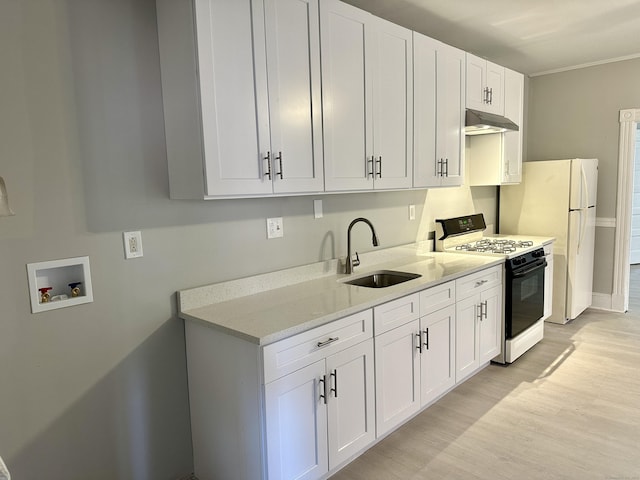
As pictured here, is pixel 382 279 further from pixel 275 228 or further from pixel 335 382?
pixel 335 382

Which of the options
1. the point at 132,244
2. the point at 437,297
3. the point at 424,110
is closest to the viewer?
the point at 132,244

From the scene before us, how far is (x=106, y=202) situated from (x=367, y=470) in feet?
5.85

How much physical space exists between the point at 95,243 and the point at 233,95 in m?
0.84

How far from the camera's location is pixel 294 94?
2.15m

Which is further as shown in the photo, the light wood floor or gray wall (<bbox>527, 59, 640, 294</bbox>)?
gray wall (<bbox>527, 59, 640, 294</bbox>)

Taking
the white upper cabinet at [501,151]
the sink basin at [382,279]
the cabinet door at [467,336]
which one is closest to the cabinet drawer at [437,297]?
the cabinet door at [467,336]

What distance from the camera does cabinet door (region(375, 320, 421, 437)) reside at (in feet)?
7.65

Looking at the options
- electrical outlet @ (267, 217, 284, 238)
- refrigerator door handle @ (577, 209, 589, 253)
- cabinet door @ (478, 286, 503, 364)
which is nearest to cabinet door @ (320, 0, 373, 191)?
electrical outlet @ (267, 217, 284, 238)

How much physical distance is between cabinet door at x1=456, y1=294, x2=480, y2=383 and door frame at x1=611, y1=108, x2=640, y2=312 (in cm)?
251

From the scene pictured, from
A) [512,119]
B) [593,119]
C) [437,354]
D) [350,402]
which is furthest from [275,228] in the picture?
[593,119]

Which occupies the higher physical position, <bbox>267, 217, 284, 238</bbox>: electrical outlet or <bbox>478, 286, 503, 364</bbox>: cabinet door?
<bbox>267, 217, 284, 238</bbox>: electrical outlet

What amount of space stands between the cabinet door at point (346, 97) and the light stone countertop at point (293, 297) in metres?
0.57

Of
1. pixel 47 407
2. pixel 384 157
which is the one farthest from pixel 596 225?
pixel 47 407

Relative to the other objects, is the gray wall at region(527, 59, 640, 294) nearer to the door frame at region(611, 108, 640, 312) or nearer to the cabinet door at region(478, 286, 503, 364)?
the door frame at region(611, 108, 640, 312)
